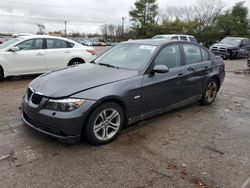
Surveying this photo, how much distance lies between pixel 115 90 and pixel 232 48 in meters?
17.6

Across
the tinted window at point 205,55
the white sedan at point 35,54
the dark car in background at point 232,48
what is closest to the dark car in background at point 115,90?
the tinted window at point 205,55

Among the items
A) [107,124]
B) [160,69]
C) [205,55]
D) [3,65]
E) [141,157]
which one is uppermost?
[205,55]

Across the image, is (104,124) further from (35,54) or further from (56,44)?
(56,44)

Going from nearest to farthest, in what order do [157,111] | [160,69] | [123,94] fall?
[123,94] < [160,69] < [157,111]

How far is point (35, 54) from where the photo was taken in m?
8.48

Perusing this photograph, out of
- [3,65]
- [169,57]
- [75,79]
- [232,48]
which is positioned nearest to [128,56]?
[169,57]

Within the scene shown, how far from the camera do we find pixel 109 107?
13.0ft

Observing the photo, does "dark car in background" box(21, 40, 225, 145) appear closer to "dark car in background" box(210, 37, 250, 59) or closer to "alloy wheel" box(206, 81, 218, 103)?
"alloy wheel" box(206, 81, 218, 103)

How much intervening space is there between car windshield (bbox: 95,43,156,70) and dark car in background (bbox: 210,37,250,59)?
15.8m

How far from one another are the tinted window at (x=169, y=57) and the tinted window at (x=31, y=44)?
498 centimetres

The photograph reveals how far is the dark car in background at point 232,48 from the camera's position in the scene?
19422mm

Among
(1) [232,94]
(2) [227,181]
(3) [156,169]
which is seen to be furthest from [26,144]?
(1) [232,94]

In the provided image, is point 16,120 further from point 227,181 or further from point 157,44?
point 227,181

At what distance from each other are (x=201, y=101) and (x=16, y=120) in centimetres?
386
